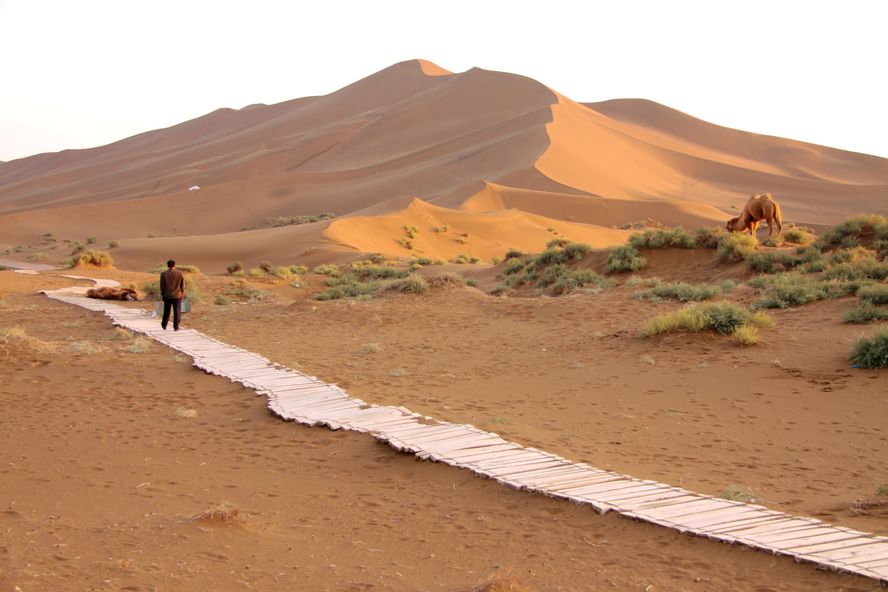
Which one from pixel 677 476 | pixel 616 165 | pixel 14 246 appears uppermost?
pixel 616 165

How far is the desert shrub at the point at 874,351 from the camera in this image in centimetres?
1096

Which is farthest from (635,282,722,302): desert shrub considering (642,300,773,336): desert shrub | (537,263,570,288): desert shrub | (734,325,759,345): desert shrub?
(537,263,570,288): desert shrub

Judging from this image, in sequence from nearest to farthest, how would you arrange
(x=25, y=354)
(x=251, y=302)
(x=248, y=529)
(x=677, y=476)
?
(x=248, y=529) → (x=677, y=476) → (x=25, y=354) → (x=251, y=302)

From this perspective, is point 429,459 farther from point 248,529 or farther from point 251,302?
point 251,302

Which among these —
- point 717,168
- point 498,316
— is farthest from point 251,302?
point 717,168

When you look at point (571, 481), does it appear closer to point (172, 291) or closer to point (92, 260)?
point (172, 291)

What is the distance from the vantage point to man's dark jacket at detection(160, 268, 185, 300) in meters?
15.1

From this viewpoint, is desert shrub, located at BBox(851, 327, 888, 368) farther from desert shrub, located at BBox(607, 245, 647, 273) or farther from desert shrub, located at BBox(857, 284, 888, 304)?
desert shrub, located at BBox(607, 245, 647, 273)

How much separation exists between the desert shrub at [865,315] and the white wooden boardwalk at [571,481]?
8.51m

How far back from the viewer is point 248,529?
5891 millimetres

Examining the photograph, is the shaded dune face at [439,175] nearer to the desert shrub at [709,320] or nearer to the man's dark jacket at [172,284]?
the man's dark jacket at [172,284]

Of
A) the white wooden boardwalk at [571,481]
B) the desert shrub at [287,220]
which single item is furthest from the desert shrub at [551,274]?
the desert shrub at [287,220]

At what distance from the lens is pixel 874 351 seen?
1105 centimetres

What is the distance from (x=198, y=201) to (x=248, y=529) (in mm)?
65671
